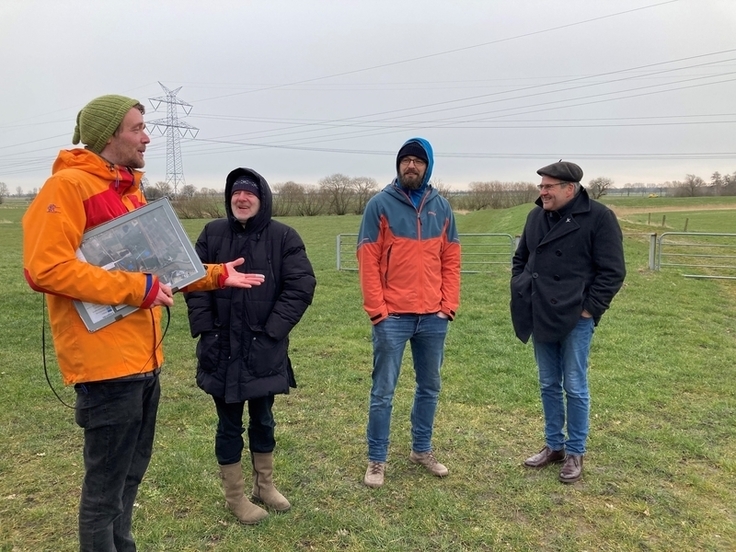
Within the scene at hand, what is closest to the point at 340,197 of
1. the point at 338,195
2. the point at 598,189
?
the point at 338,195

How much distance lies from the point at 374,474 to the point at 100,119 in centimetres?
264

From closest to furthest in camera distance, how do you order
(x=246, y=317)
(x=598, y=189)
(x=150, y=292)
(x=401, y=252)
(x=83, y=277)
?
(x=83, y=277) → (x=150, y=292) → (x=246, y=317) → (x=401, y=252) → (x=598, y=189)

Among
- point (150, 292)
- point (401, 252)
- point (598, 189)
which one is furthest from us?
point (598, 189)

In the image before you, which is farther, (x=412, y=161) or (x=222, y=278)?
(x=412, y=161)

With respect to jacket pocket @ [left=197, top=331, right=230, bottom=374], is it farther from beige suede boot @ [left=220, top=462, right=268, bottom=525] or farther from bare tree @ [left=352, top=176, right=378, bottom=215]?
bare tree @ [left=352, top=176, right=378, bottom=215]

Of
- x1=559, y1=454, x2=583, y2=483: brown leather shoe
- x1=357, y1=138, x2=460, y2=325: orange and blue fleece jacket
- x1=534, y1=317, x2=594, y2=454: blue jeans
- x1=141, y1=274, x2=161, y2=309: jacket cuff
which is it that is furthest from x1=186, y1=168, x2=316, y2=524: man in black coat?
x1=559, y1=454, x2=583, y2=483: brown leather shoe

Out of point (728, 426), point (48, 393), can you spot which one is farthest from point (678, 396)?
point (48, 393)

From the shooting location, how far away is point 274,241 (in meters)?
3.03

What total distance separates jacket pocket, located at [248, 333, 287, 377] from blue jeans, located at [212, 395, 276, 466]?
0.62 ft

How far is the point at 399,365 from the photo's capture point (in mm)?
3605

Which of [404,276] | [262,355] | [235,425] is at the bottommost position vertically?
[235,425]

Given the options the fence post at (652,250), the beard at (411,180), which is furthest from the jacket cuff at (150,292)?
the fence post at (652,250)

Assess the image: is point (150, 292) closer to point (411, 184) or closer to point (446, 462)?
point (411, 184)

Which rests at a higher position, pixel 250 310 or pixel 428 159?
pixel 428 159
